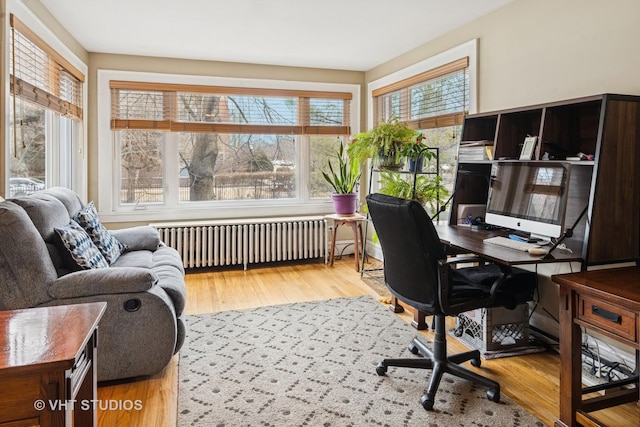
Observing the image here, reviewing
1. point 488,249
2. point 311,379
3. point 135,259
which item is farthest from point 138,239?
point 488,249

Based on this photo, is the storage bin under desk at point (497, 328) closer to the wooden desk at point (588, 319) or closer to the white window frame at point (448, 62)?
the wooden desk at point (588, 319)

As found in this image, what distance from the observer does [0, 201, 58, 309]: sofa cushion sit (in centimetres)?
202

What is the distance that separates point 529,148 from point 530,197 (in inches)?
12.8

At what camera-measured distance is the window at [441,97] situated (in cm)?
364

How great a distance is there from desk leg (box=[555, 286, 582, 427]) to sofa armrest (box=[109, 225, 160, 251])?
117 inches

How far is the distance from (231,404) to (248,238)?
109 inches

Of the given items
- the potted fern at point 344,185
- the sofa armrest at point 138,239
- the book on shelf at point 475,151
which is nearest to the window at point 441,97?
the book on shelf at point 475,151

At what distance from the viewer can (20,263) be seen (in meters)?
2.07

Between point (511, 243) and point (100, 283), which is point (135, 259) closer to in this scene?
point (100, 283)

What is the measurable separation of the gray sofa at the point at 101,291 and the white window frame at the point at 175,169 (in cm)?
207

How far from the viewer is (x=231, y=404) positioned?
6.97 feet

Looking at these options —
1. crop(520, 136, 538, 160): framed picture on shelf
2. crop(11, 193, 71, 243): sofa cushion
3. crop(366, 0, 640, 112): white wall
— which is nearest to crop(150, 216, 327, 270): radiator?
crop(11, 193, 71, 243): sofa cushion

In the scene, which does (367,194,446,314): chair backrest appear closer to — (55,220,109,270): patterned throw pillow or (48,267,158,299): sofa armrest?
(48,267,158,299): sofa armrest

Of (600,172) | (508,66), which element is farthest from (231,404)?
(508,66)
